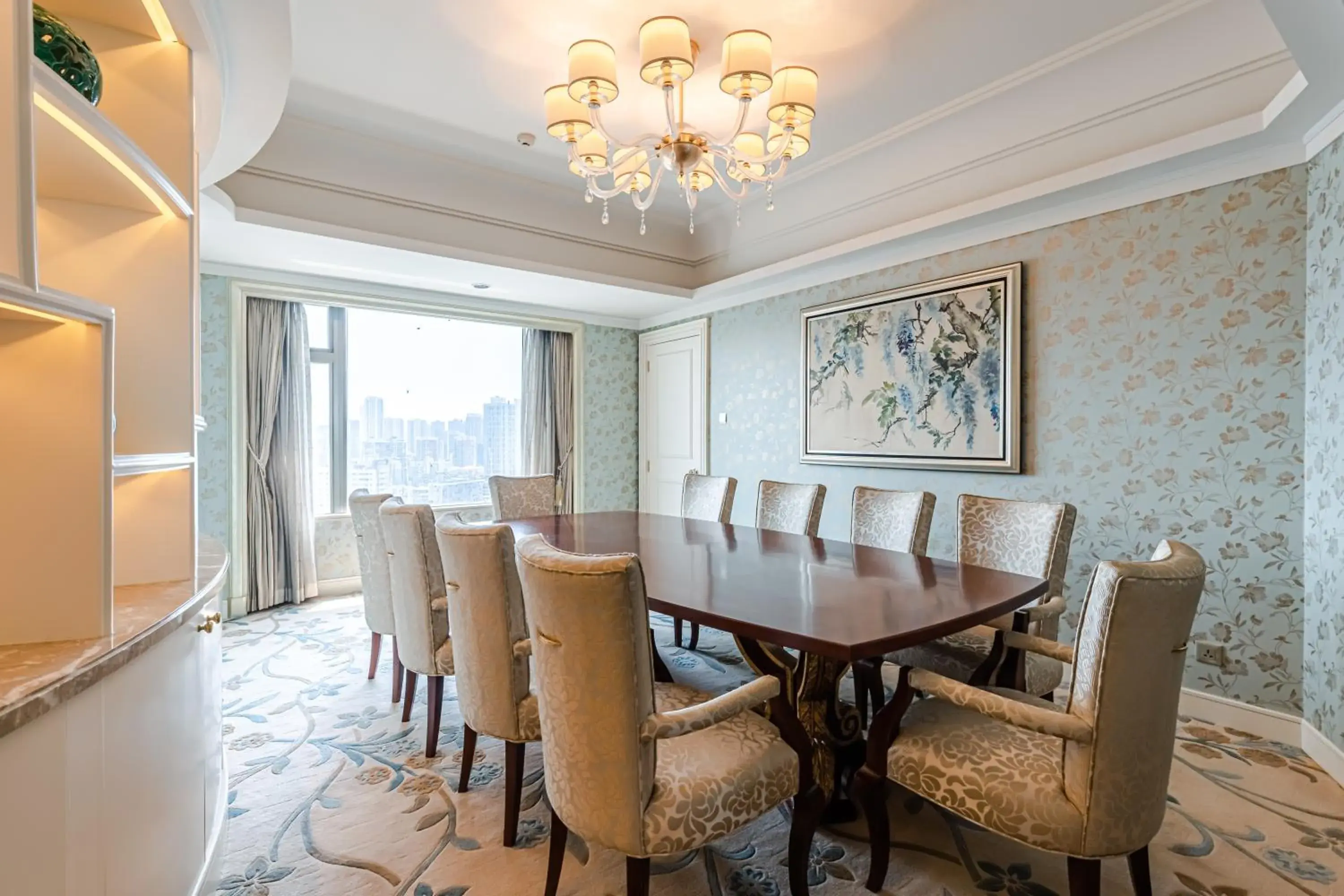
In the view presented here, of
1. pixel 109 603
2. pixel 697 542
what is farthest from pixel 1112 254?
pixel 109 603

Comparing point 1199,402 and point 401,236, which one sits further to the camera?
point 401,236

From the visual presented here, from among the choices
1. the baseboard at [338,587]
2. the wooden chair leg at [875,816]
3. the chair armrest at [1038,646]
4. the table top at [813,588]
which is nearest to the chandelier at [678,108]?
the table top at [813,588]

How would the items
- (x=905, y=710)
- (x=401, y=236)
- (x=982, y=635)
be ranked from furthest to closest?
(x=401, y=236) < (x=982, y=635) < (x=905, y=710)

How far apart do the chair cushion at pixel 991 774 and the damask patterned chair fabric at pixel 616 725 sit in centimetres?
39

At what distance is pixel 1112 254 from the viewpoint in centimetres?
294

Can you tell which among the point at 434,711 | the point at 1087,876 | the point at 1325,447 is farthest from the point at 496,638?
the point at 1325,447

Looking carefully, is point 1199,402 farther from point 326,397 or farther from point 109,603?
point 326,397

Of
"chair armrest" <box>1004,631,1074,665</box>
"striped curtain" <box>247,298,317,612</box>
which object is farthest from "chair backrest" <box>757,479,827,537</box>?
"striped curtain" <box>247,298,317,612</box>

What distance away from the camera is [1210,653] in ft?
8.75

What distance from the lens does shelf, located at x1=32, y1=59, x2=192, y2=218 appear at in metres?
1.07

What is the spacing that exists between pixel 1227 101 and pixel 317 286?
212 inches

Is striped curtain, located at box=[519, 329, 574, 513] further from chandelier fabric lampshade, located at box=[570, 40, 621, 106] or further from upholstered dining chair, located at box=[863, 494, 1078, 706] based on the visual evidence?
upholstered dining chair, located at box=[863, 494, 1078, 706]

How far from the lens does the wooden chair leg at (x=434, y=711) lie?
7.70ft

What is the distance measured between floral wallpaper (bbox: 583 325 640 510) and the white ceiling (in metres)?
1.35
